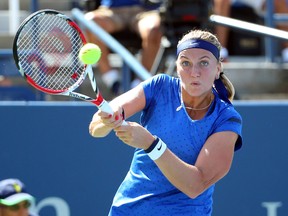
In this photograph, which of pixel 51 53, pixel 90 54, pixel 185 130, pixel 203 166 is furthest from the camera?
pixel 51 53

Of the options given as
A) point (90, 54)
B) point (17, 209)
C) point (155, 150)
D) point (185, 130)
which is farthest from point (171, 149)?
point (17, 209)

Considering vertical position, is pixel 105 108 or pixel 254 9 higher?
pixel 254 9

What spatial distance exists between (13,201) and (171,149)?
0.96 metres

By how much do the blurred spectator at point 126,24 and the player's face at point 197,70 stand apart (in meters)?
3.23

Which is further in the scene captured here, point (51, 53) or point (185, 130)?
point (51, 53)

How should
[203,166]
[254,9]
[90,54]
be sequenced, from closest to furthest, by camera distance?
[90,54], [203,166], [254,9]

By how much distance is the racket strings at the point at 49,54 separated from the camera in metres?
3.85

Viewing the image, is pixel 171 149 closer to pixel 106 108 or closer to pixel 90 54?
pixel 106 108

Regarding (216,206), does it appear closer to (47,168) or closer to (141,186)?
(47,168)

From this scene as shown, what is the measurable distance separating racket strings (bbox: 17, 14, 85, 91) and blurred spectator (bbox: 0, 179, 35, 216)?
0.52 m

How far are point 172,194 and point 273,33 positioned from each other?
106 inches

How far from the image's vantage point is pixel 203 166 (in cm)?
315

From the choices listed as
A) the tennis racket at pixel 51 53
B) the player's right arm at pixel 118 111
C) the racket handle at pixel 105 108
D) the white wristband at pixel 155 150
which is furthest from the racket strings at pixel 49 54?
the white wristband at pixel 155 150

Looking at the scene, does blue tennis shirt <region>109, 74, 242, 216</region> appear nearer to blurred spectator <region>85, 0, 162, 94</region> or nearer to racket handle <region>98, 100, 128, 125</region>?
racket handle <region>98, 100, 128, 125</region>
